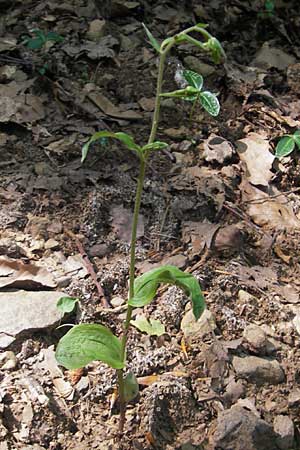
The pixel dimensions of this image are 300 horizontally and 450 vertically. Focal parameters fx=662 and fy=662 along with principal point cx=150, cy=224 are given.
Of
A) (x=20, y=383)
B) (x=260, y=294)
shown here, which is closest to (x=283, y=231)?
(x=260, y=294)

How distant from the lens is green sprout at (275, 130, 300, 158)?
2635 mm

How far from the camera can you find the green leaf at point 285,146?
2.63m

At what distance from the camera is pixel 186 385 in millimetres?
1961

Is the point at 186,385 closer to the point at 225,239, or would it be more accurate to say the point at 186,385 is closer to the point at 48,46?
the point at 225,239

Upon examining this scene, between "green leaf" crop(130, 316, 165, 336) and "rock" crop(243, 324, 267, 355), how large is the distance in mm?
274

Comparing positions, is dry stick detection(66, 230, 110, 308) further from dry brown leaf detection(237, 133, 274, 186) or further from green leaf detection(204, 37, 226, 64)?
green leaf detection(204, 37, 226, 64)

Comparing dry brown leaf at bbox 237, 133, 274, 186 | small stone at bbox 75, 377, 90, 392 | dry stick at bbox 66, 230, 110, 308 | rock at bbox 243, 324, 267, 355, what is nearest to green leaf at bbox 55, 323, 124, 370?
small stone at bbox 75, 377, 90, 392

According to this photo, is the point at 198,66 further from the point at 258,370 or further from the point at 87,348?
the point at 87,348

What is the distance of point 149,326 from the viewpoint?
2088mm

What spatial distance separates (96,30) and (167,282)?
1.92m

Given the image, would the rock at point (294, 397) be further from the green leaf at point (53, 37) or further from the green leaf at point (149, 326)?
the green leaf at point (53, 37)

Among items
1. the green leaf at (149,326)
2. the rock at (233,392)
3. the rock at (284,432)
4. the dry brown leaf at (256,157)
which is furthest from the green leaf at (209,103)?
the rock at (284,432)

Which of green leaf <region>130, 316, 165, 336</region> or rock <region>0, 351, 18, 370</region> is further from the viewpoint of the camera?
green leaf <region>130, 316, 165, 336</region>

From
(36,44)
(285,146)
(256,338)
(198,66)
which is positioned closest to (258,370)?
(256,338)
